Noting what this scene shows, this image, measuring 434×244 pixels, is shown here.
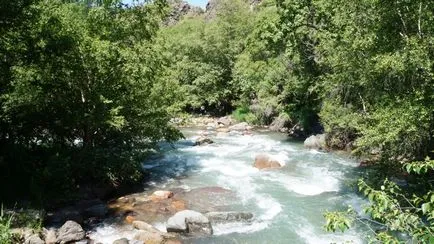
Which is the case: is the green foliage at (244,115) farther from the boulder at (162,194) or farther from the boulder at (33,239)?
the boulder at (33,239)

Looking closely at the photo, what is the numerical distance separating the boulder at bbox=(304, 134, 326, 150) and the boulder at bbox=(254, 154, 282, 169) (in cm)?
445

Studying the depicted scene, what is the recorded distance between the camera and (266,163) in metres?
19.8

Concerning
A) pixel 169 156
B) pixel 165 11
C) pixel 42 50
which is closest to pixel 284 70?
pixel 169 156

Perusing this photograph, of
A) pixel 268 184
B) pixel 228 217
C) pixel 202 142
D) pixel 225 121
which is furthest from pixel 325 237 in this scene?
pixel 225 121

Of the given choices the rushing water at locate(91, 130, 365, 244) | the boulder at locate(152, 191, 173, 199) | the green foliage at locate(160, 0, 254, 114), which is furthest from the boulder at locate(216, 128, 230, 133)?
the boulder at locate(152, 191, 173, 199)

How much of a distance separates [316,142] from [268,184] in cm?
769

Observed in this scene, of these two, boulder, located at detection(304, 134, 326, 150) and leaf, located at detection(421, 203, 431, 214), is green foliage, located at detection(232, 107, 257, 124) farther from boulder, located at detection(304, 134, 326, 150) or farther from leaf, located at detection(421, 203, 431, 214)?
leaf, located at detection(421, 203, 431, 214)

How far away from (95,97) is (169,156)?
740 centimetres

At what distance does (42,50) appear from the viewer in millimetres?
14500

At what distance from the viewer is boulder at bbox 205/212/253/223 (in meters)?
13.0

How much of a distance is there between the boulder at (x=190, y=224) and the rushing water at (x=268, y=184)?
35 centimetres

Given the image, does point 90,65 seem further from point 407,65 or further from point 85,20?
point 407,65

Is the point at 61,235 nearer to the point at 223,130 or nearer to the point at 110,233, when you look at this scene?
the point at 110,233

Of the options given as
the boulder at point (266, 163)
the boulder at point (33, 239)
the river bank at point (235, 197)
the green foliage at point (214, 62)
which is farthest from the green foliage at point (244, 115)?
the boulder at point (33, 239)
